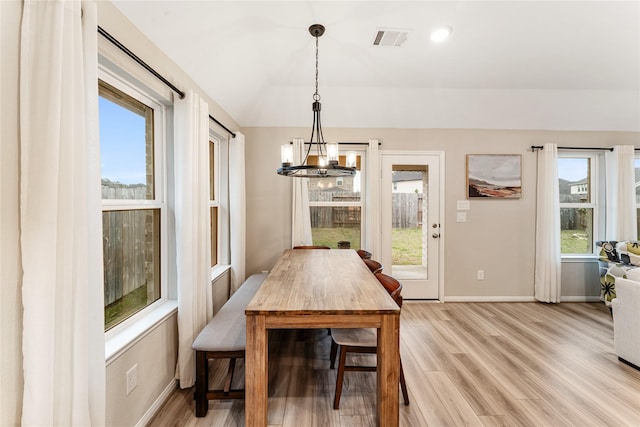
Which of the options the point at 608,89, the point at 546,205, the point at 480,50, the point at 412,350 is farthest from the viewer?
the point at 546,205

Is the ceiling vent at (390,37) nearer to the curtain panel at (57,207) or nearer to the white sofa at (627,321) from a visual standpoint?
the curtain panel at (57,207)

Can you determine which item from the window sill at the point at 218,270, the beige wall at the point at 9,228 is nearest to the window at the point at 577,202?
the window sill at the point at 218,270

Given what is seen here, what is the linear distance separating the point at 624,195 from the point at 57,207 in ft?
19.4

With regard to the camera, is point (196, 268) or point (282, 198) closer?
point (196, 268)

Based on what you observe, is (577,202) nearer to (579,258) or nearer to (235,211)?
(579,258)

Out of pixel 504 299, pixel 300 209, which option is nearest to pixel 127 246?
pixel 300 209

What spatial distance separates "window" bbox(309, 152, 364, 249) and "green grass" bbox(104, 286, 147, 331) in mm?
2545

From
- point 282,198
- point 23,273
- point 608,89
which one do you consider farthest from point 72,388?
point 608,89

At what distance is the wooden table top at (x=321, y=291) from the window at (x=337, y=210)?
1.46 metres

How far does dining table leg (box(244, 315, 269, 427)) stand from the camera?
5.08 feet

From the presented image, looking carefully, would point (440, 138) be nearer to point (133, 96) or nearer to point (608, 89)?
point (608, 89)

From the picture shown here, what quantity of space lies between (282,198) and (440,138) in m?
2.41

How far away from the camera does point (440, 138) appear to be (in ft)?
13.6

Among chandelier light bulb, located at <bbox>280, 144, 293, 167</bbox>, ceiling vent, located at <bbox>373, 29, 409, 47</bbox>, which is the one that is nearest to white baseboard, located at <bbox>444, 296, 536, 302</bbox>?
chandelier light bulb, located at <bbox>280, 144, 293, 167</bbox>
